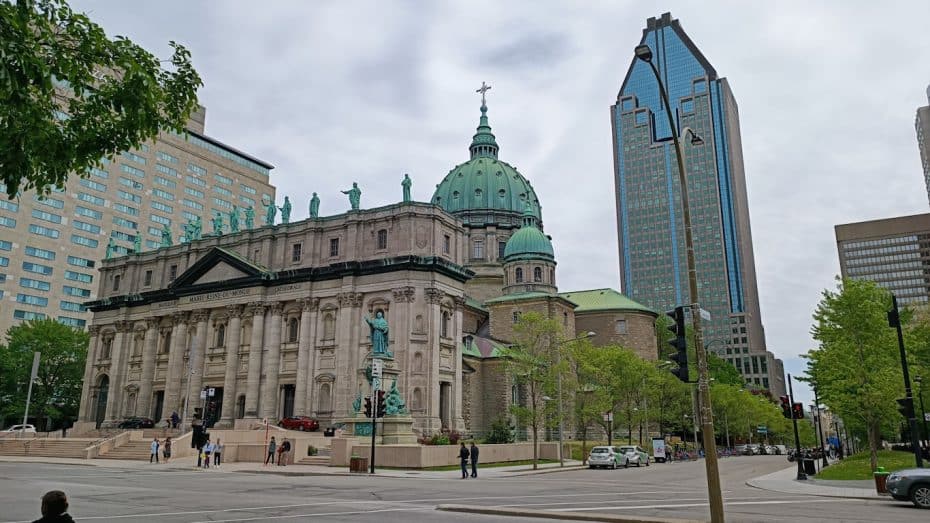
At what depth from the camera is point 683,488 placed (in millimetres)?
27344

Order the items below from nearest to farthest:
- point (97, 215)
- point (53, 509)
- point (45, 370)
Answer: point (53, 509)
point (45, 370)
point (97, 215)

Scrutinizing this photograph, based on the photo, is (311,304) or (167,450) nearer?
(167,450)

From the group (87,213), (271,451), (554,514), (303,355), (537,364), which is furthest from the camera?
(87,213)

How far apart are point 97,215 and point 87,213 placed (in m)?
1.54

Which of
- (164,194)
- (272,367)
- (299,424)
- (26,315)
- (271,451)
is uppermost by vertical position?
(164,194)

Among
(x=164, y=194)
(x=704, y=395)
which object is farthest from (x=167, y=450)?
(x=164, y=194)

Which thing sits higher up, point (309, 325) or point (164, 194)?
point (164, 194)

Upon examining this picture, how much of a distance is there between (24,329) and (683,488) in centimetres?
7873

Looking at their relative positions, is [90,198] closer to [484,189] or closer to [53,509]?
[484,189]

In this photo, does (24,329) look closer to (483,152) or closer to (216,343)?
(216,343)

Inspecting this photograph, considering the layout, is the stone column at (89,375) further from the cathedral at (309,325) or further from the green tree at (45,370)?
the green tree at (45,370)

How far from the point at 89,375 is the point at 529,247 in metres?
51.3

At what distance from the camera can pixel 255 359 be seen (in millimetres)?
63188

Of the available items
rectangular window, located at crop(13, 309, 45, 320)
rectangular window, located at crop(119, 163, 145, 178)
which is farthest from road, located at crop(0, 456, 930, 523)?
rectangular window, located at crop(119, 163, 145, 178)
